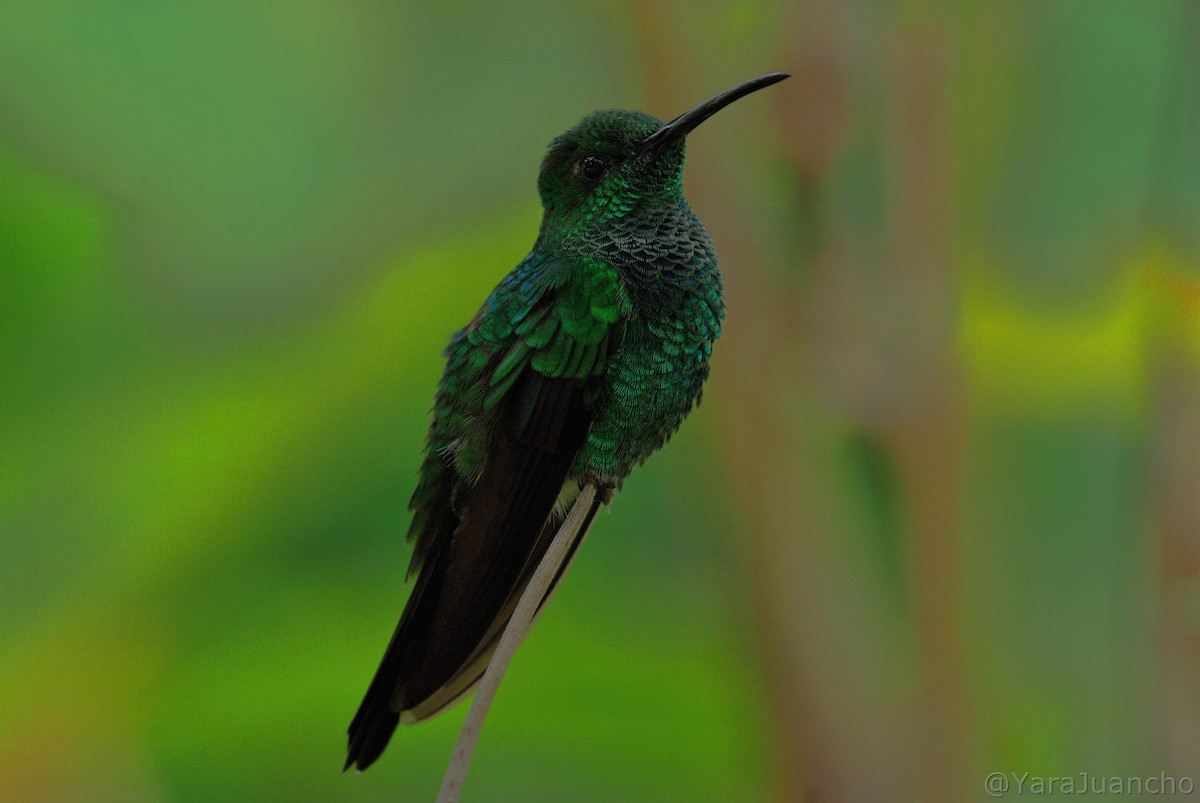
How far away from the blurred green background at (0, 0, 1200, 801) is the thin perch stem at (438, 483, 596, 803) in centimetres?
116

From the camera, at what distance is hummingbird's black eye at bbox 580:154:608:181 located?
114 cm

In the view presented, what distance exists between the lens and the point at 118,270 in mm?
2061

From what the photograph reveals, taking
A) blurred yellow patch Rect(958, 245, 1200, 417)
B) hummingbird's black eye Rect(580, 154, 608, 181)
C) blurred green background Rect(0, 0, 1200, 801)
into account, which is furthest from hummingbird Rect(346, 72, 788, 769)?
blurred yellow patch Rect(958, 245, 1200, 417)

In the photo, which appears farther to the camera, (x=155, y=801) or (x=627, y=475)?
(x=155, y=801)

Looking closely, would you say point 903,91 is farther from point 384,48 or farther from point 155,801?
point 155,801

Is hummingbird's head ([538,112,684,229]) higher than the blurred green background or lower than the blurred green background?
higher

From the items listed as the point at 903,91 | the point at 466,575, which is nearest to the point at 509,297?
the point at 466,575

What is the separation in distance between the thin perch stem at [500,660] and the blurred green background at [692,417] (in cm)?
116

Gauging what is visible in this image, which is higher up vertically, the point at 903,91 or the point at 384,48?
the point at 384,48

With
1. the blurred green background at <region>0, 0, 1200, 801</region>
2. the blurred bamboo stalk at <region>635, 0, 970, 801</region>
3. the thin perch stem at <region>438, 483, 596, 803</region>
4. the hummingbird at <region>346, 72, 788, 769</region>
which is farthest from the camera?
the blurred bamboo stalk at <region>635, 0, 970, 801</region>

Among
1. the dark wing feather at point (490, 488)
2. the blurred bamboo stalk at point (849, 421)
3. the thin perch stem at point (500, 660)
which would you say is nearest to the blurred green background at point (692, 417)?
the blurred bamboo stalk at point (849, 421)

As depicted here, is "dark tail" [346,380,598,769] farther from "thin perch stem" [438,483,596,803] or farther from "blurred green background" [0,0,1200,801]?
"blurred green background" [0,0,1200,801]

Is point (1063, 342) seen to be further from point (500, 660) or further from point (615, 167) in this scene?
point (500, 660)

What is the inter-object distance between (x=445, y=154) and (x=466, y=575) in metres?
1.38
